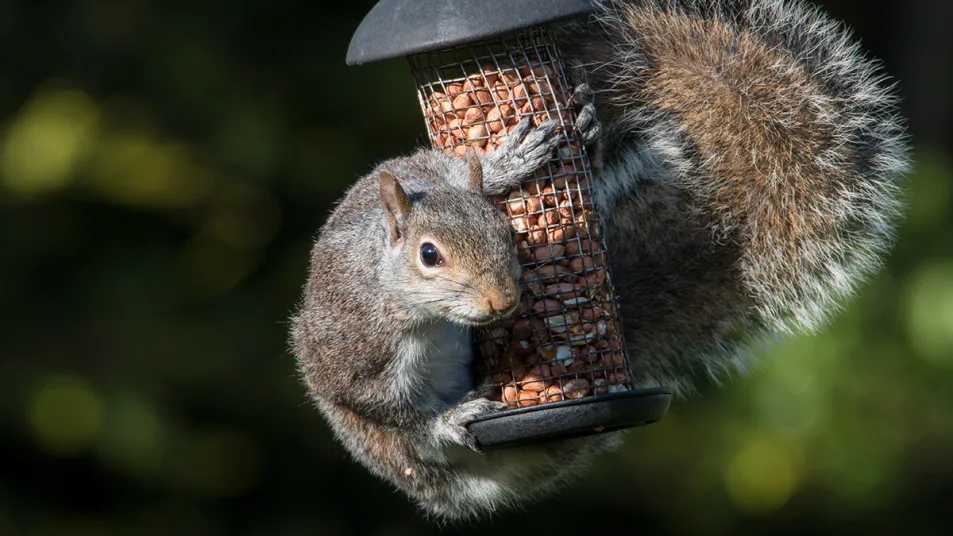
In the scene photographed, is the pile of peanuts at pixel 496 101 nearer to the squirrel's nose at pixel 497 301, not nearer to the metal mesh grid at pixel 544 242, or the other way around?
the metal mesh grid at pixel 544 242

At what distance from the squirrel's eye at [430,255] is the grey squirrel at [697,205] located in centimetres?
28

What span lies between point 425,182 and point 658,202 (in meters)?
0.48

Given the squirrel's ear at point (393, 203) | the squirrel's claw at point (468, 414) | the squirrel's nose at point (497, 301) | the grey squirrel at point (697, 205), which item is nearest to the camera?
A: the squirrel's nose at point (497, 301)

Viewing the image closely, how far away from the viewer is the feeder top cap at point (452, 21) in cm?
152

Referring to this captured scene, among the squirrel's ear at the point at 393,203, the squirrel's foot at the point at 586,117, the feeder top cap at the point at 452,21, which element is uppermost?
the feeder top cap at the point at 452,21

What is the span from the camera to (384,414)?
5.97ft

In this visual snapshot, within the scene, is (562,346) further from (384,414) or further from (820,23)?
(820,23)

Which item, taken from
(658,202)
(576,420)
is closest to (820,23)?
(658,202)

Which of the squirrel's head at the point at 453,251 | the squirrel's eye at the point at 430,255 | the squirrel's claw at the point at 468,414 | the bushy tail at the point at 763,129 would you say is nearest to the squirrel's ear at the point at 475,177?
the squirrel's head at the point at 453,251

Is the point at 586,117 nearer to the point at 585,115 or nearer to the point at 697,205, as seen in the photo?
the point at 585,115

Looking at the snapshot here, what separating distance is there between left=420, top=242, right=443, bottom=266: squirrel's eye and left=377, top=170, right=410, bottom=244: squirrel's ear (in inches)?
2.3

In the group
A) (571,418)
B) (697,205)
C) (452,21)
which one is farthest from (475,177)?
(697,205)

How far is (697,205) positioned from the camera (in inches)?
79.4

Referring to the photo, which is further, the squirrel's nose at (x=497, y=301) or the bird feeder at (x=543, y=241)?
the bird feeder at (x=543, y=241)
